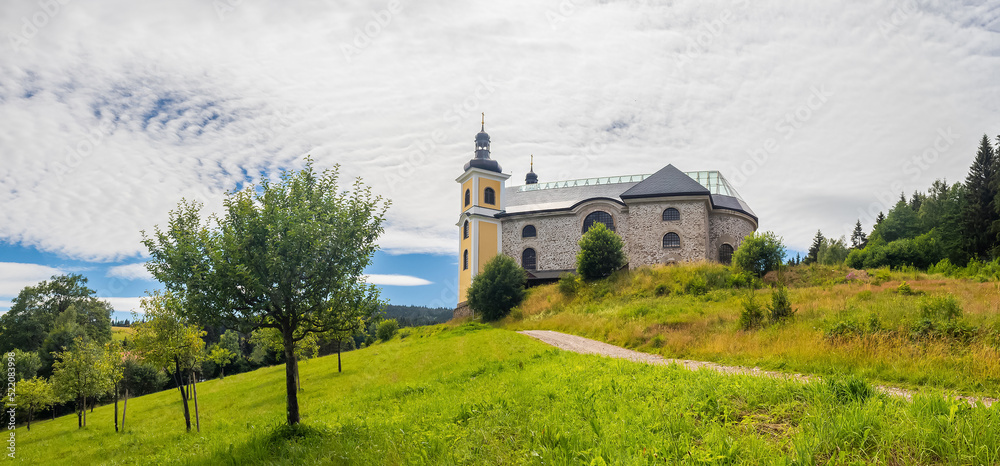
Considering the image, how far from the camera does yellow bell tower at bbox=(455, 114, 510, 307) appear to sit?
134 ft

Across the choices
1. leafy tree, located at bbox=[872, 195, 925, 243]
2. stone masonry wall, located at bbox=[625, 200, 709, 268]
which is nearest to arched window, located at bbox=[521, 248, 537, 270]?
stone masonry wall, located at bbox=[625, 200, 709, 268]

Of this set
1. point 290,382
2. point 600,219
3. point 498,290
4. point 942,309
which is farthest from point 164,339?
point 600,219

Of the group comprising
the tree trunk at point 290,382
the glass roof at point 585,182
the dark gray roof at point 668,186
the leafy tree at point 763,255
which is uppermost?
the glass roof at point 585,182

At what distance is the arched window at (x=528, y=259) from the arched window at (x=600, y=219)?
5.22 meters

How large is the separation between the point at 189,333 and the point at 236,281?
31.2 feet

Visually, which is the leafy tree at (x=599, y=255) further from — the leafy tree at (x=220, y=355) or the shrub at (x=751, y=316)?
the leafy tree at (x=220, y=355)

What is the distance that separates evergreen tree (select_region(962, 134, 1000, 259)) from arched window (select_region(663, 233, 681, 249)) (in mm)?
21260

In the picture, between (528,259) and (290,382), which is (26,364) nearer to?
(528,259)

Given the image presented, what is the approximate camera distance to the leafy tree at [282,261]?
9.78 meters

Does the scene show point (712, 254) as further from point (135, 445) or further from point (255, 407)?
point (135, 445)

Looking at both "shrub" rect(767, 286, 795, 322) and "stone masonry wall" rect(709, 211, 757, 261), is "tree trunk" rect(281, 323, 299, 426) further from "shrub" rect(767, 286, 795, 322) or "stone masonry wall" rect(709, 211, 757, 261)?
"stone masonry wall" rect(709, 211, 757, 261)

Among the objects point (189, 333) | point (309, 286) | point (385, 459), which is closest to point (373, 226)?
point (309, 286)

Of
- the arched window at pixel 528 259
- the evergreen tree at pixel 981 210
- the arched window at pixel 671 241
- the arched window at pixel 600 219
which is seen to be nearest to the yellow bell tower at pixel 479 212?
the arched window at pixel 528 259

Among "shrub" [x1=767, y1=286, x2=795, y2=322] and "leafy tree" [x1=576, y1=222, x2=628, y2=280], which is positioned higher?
"leafy tree" [x1=576, y1=222, x2=628, y2=280]
